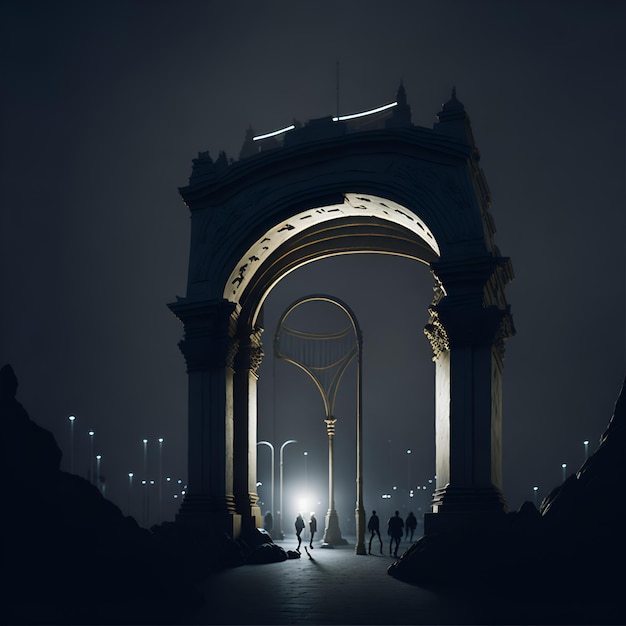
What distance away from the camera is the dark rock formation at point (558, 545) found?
18.5 metres

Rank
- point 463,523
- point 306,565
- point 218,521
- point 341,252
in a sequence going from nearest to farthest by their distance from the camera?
point 463,523 < point 306,565 < point 218,521 < point 341,252

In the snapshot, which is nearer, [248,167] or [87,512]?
[87,512]

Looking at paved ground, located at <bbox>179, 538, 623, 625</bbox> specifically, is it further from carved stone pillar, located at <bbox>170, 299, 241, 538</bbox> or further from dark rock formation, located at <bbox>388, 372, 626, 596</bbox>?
carved stone pillar, located at <bbox>170, 299, 241, 538</bbox>

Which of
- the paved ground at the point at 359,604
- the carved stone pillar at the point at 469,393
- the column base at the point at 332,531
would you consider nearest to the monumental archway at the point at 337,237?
the carved stone pillar at the point at 469,393

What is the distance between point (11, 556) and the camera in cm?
1605

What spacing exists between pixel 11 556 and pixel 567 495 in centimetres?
1268

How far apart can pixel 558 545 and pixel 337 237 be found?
55.1 ft

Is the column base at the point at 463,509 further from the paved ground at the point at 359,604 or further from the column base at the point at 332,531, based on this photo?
the column base at the point at 332,531

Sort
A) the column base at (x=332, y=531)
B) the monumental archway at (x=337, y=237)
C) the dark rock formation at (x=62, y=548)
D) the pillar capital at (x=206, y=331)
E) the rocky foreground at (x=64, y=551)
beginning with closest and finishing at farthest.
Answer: the rocky foreground at (x=64, y=551), the dark rock formation at (x=62, y=548), the monumental archway at (x=337, y=237), the pillar capital at (x=206, y=331), the column base at (x=332, y=531)

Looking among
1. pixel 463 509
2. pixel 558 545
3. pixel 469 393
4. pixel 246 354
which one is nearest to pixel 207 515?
pixel 246 354

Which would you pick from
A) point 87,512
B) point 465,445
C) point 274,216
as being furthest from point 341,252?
point 87,512

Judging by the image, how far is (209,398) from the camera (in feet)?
96.8

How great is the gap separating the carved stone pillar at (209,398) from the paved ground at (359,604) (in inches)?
234

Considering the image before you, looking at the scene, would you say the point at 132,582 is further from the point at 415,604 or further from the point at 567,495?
the point at 567,495
